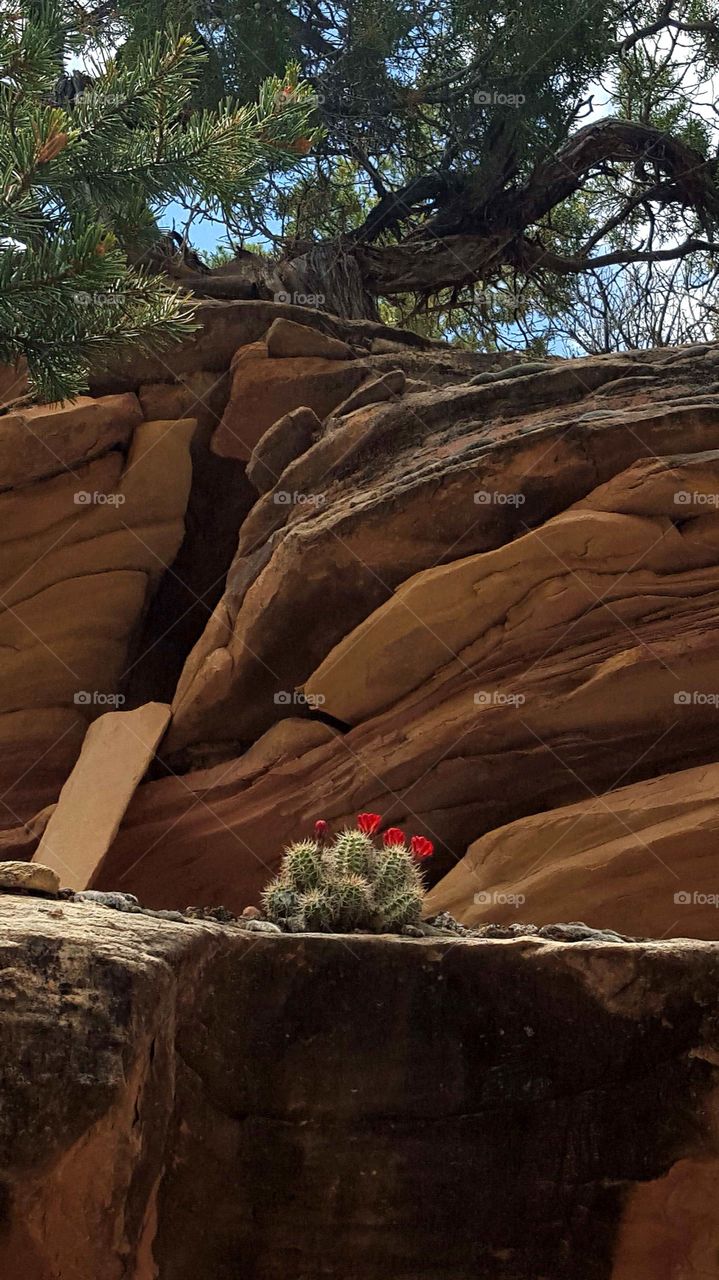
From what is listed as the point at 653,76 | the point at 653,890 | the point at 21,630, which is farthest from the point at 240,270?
the point at 653,890

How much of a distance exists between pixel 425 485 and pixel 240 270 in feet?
14.6

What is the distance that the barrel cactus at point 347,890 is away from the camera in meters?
5.84

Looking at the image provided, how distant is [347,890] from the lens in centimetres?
591

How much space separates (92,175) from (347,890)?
3.68 metres

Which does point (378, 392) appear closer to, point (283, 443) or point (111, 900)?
point (283, 443)

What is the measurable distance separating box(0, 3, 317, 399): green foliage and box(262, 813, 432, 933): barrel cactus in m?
2.71

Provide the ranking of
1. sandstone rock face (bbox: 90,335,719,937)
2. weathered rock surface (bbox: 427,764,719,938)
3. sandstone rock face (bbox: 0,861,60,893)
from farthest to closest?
sandstone rock face (bbox: 90,335,719,937) → weathered rock surface (bbox: 427,764,719,938) → sandstone rock face (bbox: 0,861,60,893)

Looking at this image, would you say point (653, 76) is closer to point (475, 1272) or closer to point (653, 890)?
point (653, 890)

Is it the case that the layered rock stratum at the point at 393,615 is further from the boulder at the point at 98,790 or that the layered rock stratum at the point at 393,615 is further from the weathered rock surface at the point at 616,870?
the boulder at the point at 98,790

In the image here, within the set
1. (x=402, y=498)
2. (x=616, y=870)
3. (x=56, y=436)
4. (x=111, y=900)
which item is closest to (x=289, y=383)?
(x=56, y=436)

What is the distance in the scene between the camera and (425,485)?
9.26 metres

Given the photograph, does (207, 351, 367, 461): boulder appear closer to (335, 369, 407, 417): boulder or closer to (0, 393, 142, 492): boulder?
(335, 369, 407, 417): boulder

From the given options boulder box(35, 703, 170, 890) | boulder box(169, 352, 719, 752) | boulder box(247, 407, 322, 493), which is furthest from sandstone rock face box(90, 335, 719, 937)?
boulder box(247, 407, 322, 493)

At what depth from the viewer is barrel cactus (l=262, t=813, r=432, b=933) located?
19.1 feet
